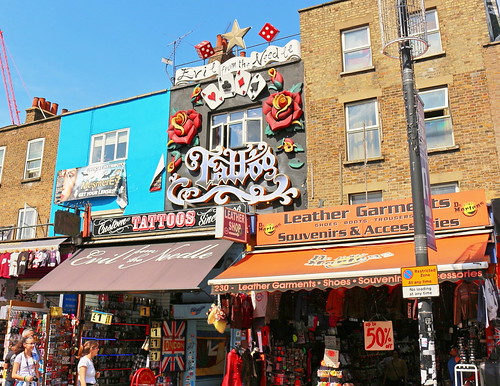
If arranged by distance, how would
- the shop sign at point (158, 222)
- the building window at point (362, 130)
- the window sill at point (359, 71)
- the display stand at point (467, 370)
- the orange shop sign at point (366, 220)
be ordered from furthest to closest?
the window sill at point (359, 71) → the building window at point (362, 130) → the shop sign at point (158, 222) → the orange shop sign at point (366, 220) → the display stand at point (467, 370)

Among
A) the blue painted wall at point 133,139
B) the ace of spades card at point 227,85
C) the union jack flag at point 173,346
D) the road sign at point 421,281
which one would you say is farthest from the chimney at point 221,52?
the road sign at point 421,281

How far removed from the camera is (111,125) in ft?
64.2

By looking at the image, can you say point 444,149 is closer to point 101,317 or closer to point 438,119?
point 438,119

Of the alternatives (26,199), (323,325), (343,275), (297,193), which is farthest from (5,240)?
(343,275)

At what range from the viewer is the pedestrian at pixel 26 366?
10.5m

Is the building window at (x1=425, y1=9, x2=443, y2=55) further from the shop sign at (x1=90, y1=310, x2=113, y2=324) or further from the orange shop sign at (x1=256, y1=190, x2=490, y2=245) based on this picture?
the shop sign at (x1=90, y1=310, x2=113, y2=324)

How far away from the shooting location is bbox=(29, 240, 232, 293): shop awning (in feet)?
41.8

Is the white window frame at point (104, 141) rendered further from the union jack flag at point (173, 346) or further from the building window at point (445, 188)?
the building window at point (445, 188)

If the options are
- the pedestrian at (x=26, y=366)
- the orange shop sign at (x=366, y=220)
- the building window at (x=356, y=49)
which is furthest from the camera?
the building window at (x=356, y=49)

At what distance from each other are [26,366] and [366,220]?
8.01m

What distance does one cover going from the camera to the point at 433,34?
15.2 meters

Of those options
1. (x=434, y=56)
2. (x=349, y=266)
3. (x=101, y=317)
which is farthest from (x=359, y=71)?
(x=101, y=317)

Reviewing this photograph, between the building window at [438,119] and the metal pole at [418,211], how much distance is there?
675 cm

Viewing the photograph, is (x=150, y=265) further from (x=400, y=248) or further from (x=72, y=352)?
(x=400, y=248)
